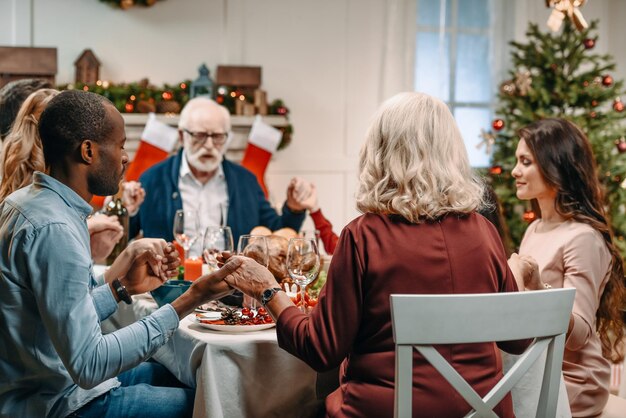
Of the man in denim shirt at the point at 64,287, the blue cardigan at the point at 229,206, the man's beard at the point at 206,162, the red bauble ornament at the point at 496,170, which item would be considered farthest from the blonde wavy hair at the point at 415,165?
the red bauble ornament at the point at 496,170

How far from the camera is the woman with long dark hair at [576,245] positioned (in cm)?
219

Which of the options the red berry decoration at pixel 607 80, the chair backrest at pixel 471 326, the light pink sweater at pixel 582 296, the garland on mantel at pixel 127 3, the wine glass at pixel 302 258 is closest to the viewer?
the chair backrest at pixel 471 326

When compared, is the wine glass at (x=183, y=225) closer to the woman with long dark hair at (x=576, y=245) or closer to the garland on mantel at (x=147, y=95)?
the woman with long dark hair at (x=576, y=245)

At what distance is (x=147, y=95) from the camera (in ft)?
17.0

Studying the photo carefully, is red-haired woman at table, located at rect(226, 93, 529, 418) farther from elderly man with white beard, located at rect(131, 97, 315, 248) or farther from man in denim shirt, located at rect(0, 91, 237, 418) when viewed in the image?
elderly man with white beard, located at rect(131, 97, 315, 248)

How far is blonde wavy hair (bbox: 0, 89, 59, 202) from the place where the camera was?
2.04m

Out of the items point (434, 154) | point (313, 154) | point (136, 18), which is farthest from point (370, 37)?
point (434, 154)

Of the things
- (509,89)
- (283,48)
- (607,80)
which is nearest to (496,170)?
(509,89)

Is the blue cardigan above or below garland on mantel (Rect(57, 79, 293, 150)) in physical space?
below

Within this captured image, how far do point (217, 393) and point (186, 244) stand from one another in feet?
3.24

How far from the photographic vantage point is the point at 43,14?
17.1 feet

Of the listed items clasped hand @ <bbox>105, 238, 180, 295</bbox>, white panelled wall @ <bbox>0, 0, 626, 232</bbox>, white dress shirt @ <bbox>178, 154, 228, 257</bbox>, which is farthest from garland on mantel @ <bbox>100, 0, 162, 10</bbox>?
clasped hand @ <bbox>105, 238, 180, 295</bbox>

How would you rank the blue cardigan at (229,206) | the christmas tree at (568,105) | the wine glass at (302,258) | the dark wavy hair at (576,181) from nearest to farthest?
the wine glass at (302,258) → the dark wavy hair at (576,181) → the blue cardigan at (229,206) → the christmas tree at (568,105)

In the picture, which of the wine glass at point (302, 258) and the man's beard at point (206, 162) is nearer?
the wine glass at point (302, 258)
